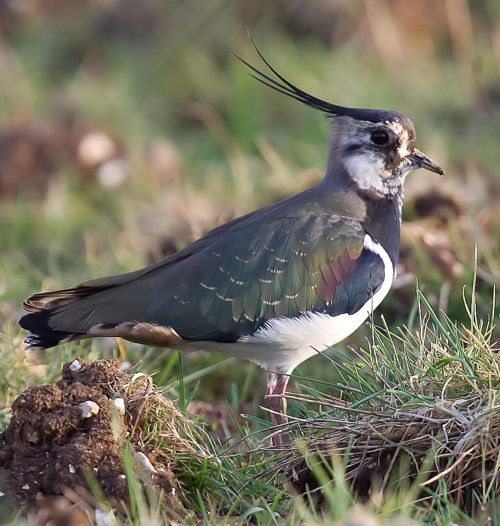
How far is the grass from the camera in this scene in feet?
10.2

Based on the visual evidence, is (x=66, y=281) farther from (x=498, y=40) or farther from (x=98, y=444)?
(x=498, y=40)

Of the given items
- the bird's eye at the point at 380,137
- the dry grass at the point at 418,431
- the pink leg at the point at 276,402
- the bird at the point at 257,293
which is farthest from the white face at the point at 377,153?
the dry grass at the point at 418,431

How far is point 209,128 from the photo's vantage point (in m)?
8.28

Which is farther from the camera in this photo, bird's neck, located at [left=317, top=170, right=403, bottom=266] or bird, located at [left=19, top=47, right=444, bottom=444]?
bird's neck, located at [left=317, top=170, right=403, bottom=266]

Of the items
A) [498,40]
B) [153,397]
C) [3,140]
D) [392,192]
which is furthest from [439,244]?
[498,40]

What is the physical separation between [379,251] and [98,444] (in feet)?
5.02

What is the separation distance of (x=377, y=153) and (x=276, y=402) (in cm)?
116

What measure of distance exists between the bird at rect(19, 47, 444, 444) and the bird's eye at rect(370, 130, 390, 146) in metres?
0.32

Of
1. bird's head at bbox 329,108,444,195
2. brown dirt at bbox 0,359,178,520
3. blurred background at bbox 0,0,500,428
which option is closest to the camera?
brown dirt at bbox 0,359,178,520

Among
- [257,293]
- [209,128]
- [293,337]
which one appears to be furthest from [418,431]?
[209,128]

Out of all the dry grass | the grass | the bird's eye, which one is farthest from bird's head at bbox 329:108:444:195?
the dry grass

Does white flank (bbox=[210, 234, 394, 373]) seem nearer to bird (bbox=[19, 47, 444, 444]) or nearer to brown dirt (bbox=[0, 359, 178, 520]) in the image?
bird (bbox=[19, 47, 444, 444])

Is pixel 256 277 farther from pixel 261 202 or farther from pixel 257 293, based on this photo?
pixel 261 202

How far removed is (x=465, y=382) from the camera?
319 cm
